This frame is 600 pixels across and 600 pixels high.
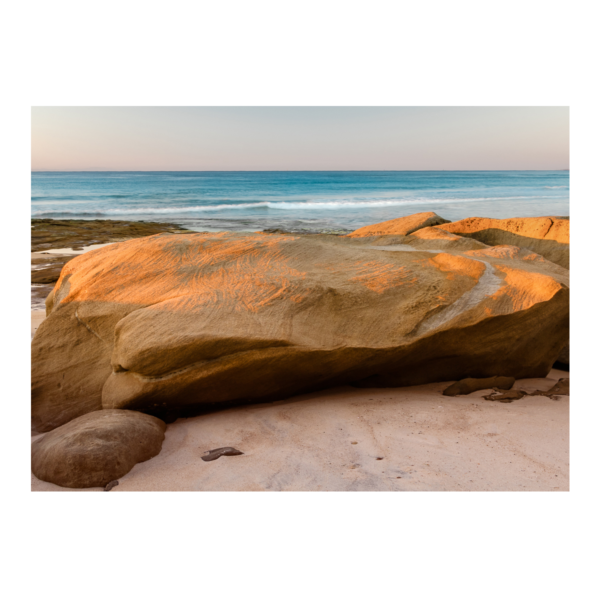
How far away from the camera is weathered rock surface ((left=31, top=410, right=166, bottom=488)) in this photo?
7.18 ft

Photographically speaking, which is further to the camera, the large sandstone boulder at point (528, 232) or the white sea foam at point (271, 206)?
the white sea foam at point (271, 206)

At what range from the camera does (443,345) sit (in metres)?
3.10

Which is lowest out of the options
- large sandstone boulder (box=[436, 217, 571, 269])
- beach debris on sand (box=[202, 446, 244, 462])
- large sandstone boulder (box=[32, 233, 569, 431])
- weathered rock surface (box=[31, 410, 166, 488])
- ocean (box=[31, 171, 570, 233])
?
beach debris on sand (box=[202, 446, 244, 462])

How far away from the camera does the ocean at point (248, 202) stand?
673cm

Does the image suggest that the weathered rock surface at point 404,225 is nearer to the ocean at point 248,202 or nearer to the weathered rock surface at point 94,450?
the ocean at point 248,202

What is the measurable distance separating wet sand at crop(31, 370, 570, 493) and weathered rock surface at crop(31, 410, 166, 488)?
0.19 feet

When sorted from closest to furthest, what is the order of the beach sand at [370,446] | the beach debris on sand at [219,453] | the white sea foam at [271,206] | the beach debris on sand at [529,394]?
the beach sand at [370,446]
the beach debris on sand at [219,453]
the beach debris on sand at [529,394]
the white sea foam at [271,206]

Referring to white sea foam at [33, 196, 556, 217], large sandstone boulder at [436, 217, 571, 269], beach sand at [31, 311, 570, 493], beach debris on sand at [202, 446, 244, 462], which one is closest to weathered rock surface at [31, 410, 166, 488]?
beach sand at [31, 311, 570, 493]

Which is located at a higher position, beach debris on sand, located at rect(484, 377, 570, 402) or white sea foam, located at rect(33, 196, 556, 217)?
white sea foam, located at rect(33, 196, 556, 217)

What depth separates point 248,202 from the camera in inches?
399

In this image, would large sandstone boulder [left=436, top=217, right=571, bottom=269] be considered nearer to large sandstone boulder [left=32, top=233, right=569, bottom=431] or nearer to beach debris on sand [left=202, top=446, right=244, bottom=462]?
large sandstone boulder [left=32, top=233, right=569, bottom=431]

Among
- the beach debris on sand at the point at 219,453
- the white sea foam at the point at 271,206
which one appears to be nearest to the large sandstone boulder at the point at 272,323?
the beach debris on sand at the point at 219,453

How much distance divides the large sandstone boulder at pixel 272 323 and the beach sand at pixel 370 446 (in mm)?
204

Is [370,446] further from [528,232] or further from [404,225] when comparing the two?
[528,232]
